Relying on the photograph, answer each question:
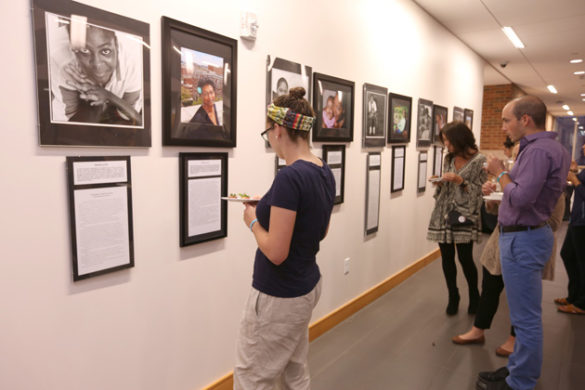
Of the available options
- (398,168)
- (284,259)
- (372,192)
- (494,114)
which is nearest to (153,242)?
(284,259)

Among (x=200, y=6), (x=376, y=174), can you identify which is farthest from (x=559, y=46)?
(x=200, y=6)

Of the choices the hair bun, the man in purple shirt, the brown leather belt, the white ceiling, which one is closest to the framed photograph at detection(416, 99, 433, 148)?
the white ceiling

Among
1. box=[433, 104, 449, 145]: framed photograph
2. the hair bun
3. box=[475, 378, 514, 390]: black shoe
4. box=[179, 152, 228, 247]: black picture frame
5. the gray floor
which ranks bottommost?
the gray floor

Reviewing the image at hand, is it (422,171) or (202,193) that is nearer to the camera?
(202,193)

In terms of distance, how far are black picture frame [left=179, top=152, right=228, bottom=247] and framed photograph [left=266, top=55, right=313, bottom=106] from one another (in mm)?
575

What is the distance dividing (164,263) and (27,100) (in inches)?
36.7

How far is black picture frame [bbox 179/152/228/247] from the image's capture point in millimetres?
2043

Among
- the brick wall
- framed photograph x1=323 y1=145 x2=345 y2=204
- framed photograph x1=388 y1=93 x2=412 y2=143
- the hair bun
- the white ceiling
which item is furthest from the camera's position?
the brick wall

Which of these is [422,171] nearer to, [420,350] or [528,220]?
[420,350]

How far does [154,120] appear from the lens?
188 cm

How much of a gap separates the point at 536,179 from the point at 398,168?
2.28 meters

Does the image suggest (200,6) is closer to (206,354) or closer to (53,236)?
(53,236)

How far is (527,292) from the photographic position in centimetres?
224

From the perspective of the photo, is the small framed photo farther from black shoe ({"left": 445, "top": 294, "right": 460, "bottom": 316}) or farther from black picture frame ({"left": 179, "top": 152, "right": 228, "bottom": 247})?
black picture frame ({"left": 179, "top": 152, "right": 228, "bottom": 247})
